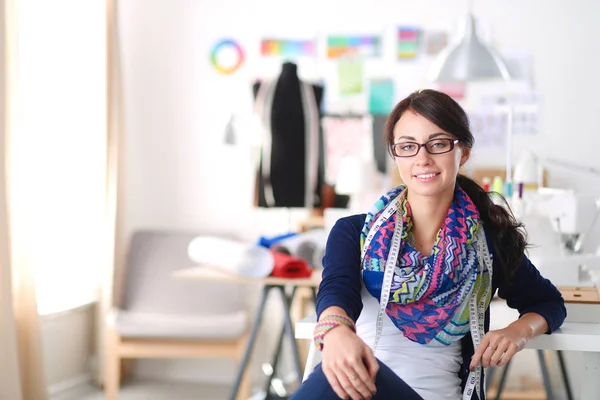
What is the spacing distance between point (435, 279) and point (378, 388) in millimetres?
294

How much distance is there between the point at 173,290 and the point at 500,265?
2.66m

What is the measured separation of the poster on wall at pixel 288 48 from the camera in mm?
4512

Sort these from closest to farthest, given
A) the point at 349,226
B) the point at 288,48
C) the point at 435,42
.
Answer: the point at 349,226, the point at 435,42, the point at 288,48

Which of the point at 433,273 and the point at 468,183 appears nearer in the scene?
the point at 433,273

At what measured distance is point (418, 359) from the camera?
1711mm

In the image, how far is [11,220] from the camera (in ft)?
10.4

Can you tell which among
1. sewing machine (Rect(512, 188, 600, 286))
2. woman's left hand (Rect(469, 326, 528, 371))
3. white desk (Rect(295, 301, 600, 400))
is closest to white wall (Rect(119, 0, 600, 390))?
sewing machine (Rect(512, 188, 600, 286))

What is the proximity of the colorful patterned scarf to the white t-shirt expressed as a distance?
3cm

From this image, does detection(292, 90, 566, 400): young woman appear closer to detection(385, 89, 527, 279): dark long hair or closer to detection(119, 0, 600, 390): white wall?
detection(385, 89, 527, 279): dark long hair

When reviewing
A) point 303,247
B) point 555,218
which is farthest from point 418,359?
point 303,247

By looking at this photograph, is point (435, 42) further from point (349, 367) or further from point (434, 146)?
point (349, 367)

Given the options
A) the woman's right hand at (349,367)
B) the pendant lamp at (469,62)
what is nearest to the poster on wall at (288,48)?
the pendant lamp at (469,62)

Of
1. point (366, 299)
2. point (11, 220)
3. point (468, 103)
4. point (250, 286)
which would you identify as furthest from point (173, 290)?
point (366, 299)

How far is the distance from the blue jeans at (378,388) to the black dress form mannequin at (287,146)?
267 cm
